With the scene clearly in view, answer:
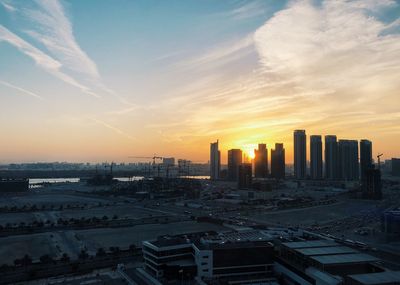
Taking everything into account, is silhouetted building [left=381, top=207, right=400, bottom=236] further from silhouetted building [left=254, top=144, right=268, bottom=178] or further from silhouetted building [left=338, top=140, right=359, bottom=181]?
silhouetted building [left=254, top=144, right=268, bottom=178]

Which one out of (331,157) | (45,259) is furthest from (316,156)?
(45,259)

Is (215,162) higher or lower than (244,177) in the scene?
higher

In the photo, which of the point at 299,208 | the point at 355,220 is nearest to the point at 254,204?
the point at 299,208

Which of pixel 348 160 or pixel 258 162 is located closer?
pixel 348 160

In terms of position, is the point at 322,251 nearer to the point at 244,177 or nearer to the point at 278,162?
the point at 244,177

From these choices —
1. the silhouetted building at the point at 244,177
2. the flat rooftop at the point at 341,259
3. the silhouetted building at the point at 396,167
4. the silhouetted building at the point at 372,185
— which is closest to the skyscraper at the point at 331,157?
the silhouetted building at the point at 244,177

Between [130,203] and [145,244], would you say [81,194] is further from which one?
[145,244]
